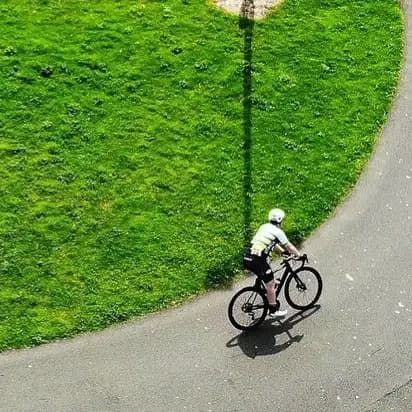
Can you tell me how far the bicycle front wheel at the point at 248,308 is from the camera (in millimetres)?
12571

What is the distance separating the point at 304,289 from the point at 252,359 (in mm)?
1606

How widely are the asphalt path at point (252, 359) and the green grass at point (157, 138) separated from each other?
51 centimetres

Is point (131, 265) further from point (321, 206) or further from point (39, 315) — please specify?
point (321, 206)

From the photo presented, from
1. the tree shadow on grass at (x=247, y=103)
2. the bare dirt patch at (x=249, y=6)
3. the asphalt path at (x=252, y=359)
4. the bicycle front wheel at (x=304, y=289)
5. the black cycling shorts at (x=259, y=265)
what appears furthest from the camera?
the bare dirt patch at (x=249, y=6)

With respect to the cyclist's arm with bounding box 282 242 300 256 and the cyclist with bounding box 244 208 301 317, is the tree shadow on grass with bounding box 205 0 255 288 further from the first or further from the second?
the cyclist's arm with bounding box 282 242 300 256

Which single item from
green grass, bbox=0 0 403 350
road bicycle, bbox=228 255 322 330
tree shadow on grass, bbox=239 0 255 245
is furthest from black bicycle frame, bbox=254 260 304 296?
tree shadow on grass, bbox=239 0 255 245

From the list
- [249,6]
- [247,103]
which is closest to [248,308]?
[247,103]

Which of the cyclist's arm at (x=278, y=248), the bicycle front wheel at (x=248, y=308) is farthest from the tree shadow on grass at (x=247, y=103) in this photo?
the cyclist's arm at (x=278, y=248)

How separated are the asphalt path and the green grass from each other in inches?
20.3

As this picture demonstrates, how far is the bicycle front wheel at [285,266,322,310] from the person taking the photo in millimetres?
12922

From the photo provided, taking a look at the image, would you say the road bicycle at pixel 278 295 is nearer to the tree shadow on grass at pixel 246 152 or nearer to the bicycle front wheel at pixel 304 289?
the bicycle front wheel at pixel 304 289

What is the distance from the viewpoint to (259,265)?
12.2 meters

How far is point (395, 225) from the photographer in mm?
14664

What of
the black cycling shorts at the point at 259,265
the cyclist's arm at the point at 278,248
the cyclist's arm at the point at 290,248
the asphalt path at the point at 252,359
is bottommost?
the asphalt path at the point at 252,359
